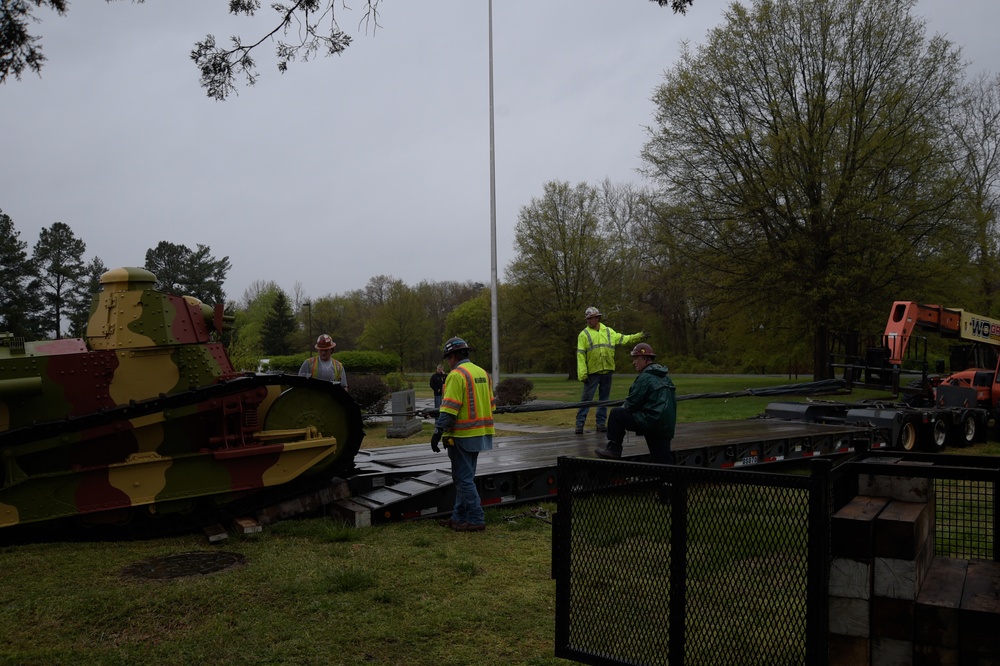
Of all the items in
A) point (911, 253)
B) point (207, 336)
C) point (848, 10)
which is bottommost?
point (207, 336)

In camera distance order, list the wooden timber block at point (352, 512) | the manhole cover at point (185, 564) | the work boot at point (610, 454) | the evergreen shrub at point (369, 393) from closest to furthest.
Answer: the manhole cover at point (185, 564), the wooden timber block at point (352, 512), the work boot at point (610, 454), the evergreen shrub at point (369, 393)

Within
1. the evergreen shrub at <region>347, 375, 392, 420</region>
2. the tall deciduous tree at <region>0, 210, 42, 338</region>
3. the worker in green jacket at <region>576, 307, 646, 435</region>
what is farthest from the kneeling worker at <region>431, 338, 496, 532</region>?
the tall deciduous tree at <region>0, 210, 42, 338</region>

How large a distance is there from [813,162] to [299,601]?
2051cm

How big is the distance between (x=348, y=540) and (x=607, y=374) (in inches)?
196

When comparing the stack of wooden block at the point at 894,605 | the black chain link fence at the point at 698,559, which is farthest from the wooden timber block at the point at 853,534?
the black chain link fence at the point at 698,559

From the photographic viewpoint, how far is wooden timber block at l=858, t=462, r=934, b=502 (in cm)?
318

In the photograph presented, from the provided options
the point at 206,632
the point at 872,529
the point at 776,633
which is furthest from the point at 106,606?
the point at 872,529

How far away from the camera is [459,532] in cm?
719

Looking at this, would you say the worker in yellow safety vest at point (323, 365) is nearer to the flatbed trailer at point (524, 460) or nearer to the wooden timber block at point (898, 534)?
the flatbed trailer at point (524, 460)

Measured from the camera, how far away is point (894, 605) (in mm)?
2855

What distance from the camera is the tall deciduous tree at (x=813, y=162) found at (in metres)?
21.4

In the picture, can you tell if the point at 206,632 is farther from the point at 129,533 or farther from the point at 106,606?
the point at 129,533

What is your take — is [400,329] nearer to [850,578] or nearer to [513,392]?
[513,392]

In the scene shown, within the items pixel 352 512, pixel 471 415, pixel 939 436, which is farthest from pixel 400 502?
pixel 939 436
